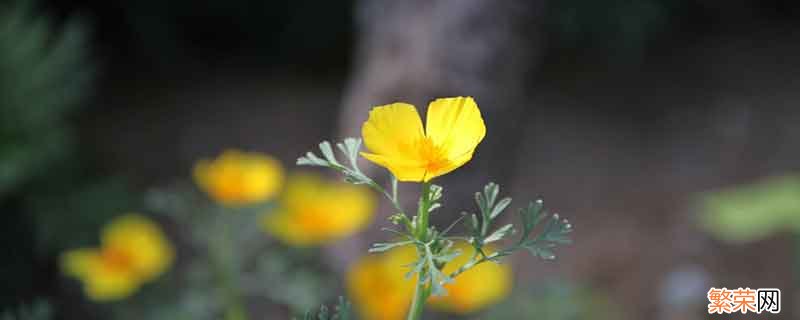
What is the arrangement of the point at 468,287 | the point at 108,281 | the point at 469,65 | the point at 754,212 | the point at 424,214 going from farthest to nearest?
the point at 754,212 → the point at 469,65 → the point at 108,281 → the point at 468,287 → the point at 424,214

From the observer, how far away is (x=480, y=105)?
5.59 ft

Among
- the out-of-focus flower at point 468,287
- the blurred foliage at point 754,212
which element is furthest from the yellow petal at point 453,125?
the blurred foliage at point 754,212

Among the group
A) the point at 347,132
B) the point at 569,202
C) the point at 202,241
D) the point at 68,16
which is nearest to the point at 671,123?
the point at 569,202

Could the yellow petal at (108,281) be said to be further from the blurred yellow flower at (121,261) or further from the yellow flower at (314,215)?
the yellow flower at (314,215)

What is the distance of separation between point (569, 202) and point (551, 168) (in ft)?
0.65

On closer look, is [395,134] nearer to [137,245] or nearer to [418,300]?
[418,300]

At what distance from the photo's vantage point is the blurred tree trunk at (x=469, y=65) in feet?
5.69

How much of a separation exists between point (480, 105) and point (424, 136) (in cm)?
117

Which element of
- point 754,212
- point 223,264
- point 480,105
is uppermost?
point 754,212

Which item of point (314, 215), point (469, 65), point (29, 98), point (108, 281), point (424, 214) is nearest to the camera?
point (424, 214)

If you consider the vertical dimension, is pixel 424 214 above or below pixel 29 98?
below

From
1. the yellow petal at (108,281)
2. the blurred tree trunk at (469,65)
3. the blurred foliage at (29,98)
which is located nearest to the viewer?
the yellow petal at (108,281)

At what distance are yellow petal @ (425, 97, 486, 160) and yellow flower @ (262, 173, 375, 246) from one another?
3.43 feet

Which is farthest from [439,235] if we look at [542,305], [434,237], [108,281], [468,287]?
[542,305]
